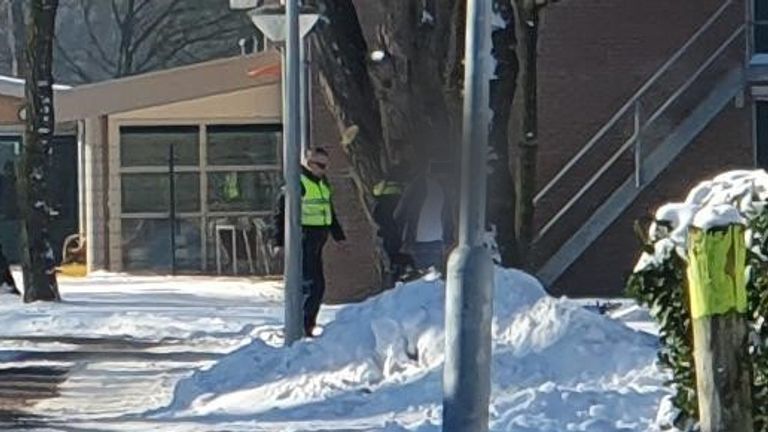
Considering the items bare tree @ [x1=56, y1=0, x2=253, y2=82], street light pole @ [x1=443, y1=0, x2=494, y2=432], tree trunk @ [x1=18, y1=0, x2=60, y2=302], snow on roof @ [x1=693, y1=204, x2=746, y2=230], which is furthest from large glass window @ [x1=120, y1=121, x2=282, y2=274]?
street light pole @ [x1=443, y1=0, x2=494, y2=432]

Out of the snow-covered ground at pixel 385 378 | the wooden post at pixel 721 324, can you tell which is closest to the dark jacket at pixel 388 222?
the snow-covered ground at pixel 385 378

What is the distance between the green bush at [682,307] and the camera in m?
10.1

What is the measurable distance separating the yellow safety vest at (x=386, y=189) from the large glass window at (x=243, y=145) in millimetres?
10613

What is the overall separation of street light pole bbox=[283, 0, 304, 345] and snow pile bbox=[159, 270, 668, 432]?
869 mm

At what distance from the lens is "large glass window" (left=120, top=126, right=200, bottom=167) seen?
1283 inches

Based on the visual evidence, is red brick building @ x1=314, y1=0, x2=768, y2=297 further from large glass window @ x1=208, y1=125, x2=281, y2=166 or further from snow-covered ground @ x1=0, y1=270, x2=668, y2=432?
snow-covered ground @ x1=0, y1=270, x2=668, y2=432

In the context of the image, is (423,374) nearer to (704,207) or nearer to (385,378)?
(385,378)

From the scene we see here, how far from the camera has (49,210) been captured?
24922mm

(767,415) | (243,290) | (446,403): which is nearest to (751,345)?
(767,415)

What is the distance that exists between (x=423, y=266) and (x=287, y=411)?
33.5 feet

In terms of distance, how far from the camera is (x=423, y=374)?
1411cm

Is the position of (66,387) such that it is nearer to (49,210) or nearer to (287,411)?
(287,411)

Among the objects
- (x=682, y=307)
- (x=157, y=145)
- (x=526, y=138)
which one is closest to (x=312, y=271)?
(x=526, y=138)

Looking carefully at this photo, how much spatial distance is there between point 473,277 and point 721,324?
50.7 inches
